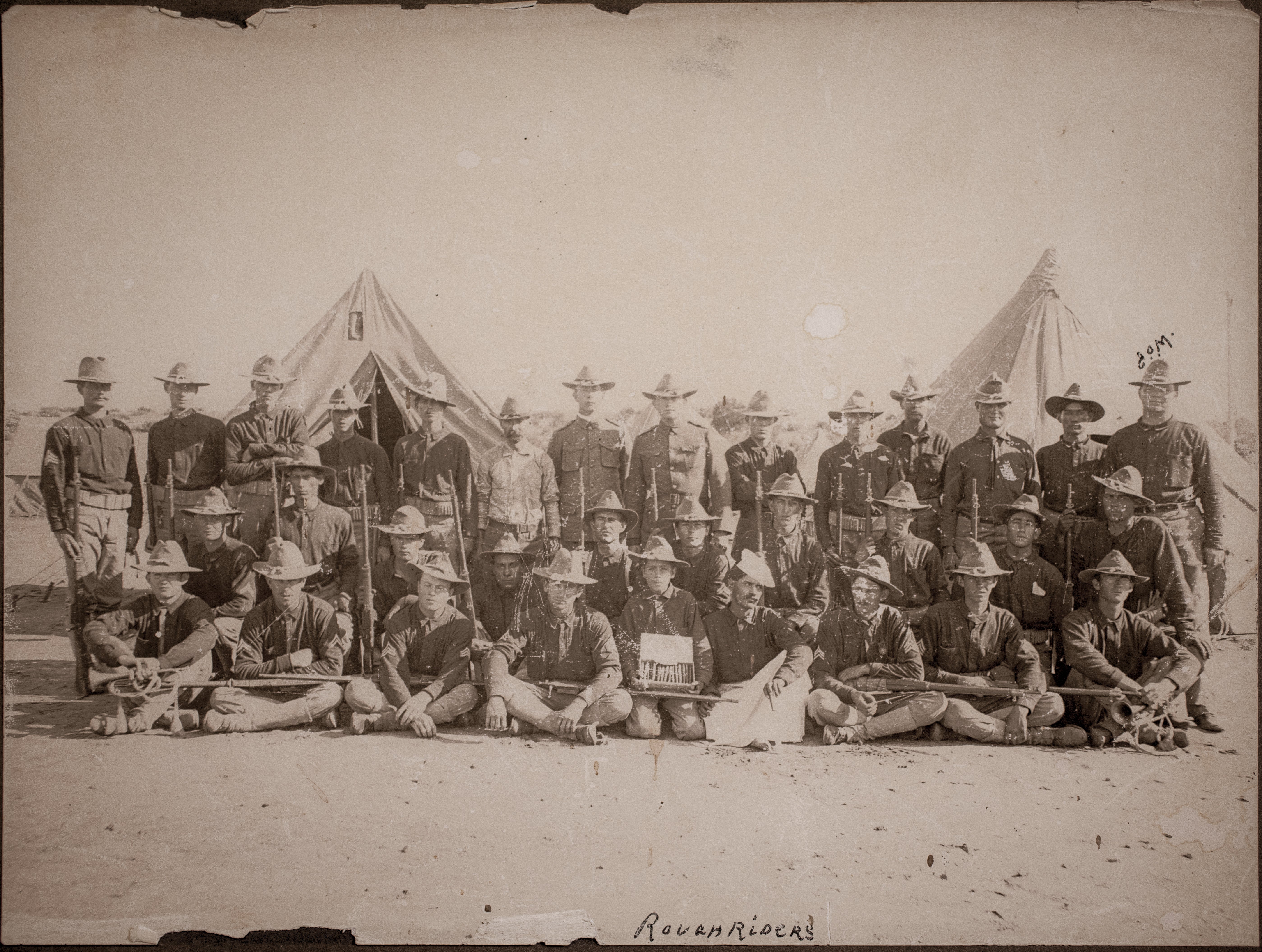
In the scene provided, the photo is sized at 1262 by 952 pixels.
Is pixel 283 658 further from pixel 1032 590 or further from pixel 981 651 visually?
pixel 1032 590

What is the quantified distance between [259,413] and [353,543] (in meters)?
0.81

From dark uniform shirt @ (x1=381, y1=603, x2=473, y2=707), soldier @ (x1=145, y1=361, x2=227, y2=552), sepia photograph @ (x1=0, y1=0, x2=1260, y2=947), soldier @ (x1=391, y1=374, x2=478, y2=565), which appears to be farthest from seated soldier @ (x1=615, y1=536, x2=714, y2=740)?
soldier @ (x1=145, y1=361, x2=227, y2=552)

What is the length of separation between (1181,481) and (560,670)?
10.7ft

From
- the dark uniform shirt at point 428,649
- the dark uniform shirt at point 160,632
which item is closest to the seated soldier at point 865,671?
the dark uniform shirt at point 428,649

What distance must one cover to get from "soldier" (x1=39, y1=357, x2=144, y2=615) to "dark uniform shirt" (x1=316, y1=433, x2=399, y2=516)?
0.95 m

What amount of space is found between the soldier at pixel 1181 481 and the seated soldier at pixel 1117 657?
30cm

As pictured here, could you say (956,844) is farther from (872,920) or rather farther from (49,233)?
(49,233)

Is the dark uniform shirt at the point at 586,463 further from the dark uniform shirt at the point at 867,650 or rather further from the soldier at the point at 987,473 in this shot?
the soldier at the point at 987,473

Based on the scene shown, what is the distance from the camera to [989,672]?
4.56m

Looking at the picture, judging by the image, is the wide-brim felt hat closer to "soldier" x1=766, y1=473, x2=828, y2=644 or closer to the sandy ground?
"soldier" x1=766, y1=473, x2=828, y2=644

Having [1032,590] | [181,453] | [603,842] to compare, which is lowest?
[603,842]

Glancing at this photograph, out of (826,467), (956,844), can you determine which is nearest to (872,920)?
(956,844)

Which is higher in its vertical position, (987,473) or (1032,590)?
(987,473)

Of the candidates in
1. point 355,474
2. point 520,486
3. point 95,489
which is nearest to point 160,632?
point 95,489
